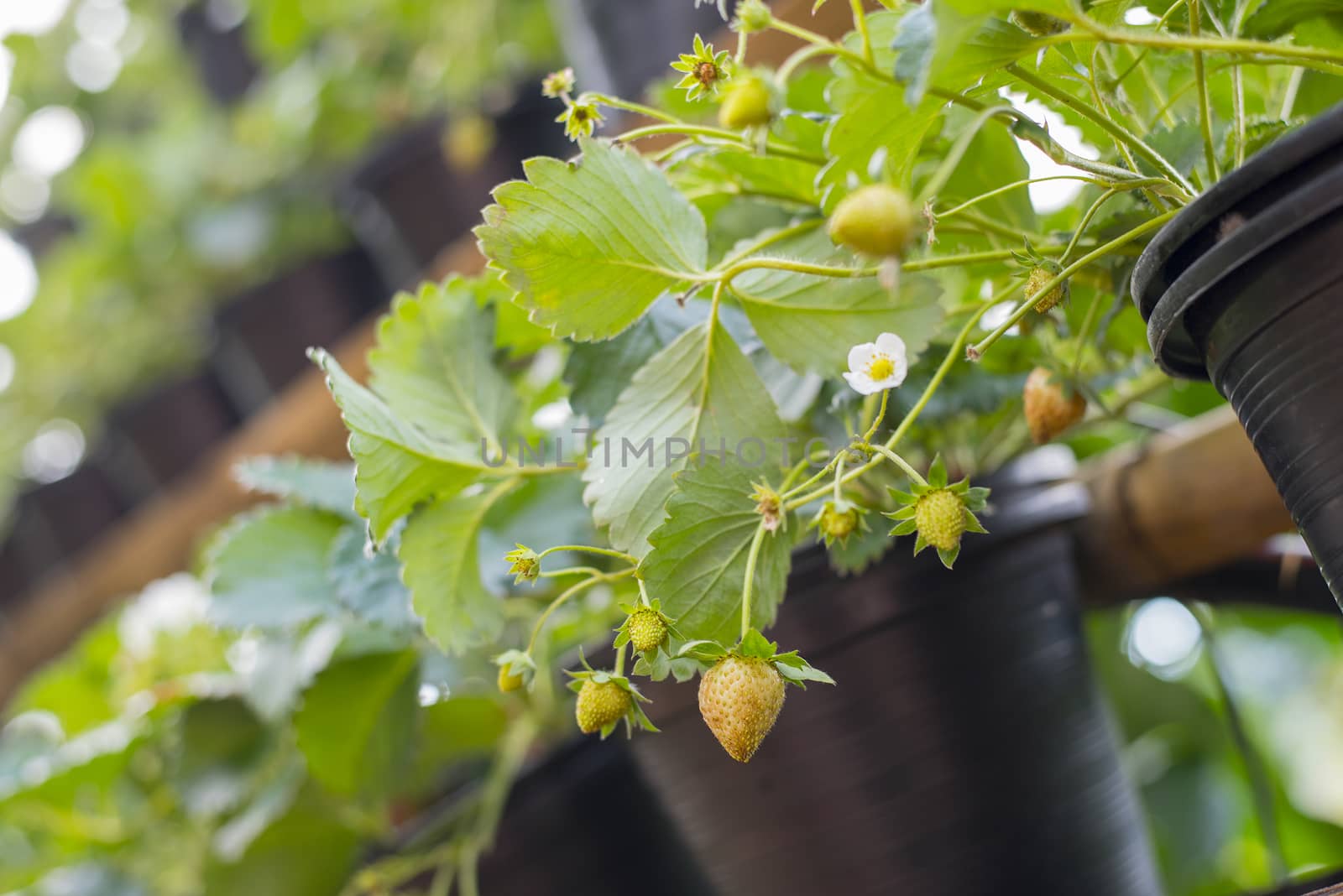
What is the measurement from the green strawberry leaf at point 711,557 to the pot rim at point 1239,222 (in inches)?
4.9

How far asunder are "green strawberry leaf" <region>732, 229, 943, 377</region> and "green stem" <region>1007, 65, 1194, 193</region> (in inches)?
2.6

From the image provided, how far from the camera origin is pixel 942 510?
11.1 inches

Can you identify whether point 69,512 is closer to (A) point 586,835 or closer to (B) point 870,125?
(A) point 586,835

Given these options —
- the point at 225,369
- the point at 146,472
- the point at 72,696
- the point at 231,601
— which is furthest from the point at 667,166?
the point at 146,472

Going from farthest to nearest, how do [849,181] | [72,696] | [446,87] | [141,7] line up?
[141,7] → [446,87] → [72,696] → [849,181]

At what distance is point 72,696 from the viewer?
0.92m

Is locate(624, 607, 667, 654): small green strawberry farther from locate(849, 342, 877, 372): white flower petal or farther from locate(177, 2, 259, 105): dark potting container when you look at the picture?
locate(177, 2, 259, 105): dark potting container

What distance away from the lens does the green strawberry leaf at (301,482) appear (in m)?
0.53

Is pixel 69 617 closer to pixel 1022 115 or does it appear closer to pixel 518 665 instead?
pixel 518 665

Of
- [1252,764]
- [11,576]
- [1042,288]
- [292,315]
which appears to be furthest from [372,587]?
[11,576]

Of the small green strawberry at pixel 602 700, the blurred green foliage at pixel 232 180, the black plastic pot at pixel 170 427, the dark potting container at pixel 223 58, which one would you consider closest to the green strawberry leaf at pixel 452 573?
the small green strawberry at pixel 602 700

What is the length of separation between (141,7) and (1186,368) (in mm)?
1851

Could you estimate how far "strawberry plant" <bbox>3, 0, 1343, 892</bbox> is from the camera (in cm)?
29

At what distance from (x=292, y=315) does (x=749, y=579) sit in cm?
120
